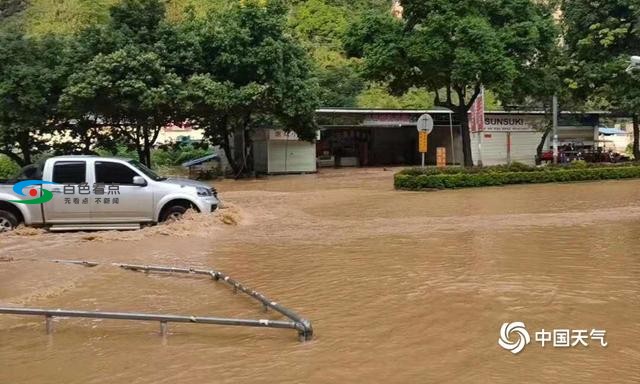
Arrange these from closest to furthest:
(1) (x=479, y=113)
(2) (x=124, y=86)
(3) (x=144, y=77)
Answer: (2) (x=124, y=86) < (3) (x=144, y=77) < (1) (x=479, y=113)

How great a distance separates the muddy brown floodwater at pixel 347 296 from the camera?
4875 millimetres

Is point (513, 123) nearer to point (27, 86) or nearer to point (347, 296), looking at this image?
point (27, 86)

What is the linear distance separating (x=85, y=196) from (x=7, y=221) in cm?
151

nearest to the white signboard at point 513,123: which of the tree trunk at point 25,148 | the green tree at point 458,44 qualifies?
the green tree at point 458,44

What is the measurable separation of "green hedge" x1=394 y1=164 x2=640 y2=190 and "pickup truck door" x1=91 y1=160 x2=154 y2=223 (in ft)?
39.1

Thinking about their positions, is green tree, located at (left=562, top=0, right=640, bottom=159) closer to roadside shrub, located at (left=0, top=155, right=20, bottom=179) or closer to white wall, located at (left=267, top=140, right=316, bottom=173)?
white wall, located at (left=267, top=140, right=316, bottom=173)

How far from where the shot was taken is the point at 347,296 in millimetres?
7176

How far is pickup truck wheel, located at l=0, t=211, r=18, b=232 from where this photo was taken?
12.0 meters

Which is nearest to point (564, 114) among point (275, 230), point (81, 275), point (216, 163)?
point (216, 163)

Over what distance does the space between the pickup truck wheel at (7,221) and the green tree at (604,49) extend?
2676 cm

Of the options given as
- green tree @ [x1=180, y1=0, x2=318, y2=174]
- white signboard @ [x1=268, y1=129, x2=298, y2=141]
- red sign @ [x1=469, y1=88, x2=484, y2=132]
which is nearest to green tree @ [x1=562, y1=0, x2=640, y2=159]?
red sign @ [x1=469, y1=88, x2=484, y2=132]

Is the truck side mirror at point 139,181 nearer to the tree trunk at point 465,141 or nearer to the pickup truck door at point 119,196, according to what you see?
the pickup truck door at point 119,196

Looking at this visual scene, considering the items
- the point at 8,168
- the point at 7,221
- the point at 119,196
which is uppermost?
the point at 8,168

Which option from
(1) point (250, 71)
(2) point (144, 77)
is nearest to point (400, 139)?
(1) point (250, 71)
